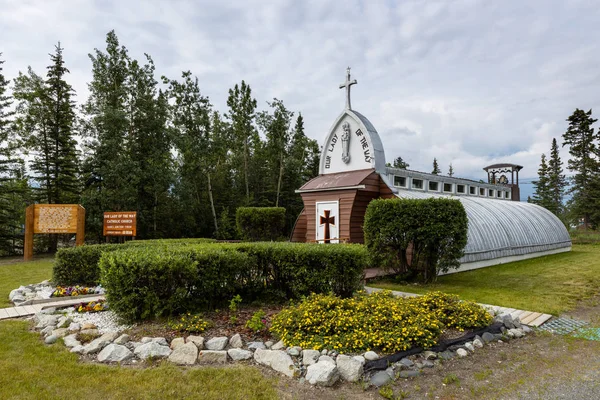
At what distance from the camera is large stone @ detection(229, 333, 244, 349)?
4.55 metres

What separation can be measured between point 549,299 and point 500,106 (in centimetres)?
794

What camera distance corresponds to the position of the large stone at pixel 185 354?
13.8 ft

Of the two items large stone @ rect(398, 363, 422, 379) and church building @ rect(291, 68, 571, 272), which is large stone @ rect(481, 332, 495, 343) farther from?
church building @ rect(291, 68, 571, 272)

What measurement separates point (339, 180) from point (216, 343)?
10.3 metres

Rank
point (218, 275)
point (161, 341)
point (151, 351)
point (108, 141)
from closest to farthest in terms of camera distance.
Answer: point (151, 351) → point (161, 341) → point (218, 275) → point (108, 141)

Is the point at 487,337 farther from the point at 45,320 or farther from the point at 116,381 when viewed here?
the point at 45,320

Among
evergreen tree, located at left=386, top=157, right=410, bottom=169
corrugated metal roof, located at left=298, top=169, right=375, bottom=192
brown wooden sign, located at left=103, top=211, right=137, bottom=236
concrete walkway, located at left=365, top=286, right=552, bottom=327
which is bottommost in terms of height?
concrete walkway, located at left=365, top=286, right=552, bottom=327

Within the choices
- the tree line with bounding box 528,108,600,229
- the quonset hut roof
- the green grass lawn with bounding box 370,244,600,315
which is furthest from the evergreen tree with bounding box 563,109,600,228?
the green grass lawn with bounding box 370,244,600,315

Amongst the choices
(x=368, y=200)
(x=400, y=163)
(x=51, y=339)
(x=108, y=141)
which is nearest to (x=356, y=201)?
(x=368, y=200)

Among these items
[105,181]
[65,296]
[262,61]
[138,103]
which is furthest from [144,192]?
[65,296]

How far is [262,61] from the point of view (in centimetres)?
1310

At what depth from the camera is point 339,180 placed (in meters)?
14.1

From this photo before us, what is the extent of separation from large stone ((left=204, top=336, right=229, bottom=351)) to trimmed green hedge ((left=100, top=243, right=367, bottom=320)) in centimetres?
125

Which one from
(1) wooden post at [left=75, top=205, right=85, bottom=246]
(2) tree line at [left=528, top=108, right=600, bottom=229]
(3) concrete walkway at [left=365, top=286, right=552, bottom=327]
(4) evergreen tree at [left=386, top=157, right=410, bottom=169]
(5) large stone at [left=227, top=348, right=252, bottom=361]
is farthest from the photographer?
(4) evergreen tree at [left=386, top=157, right=410, bottom=169]
